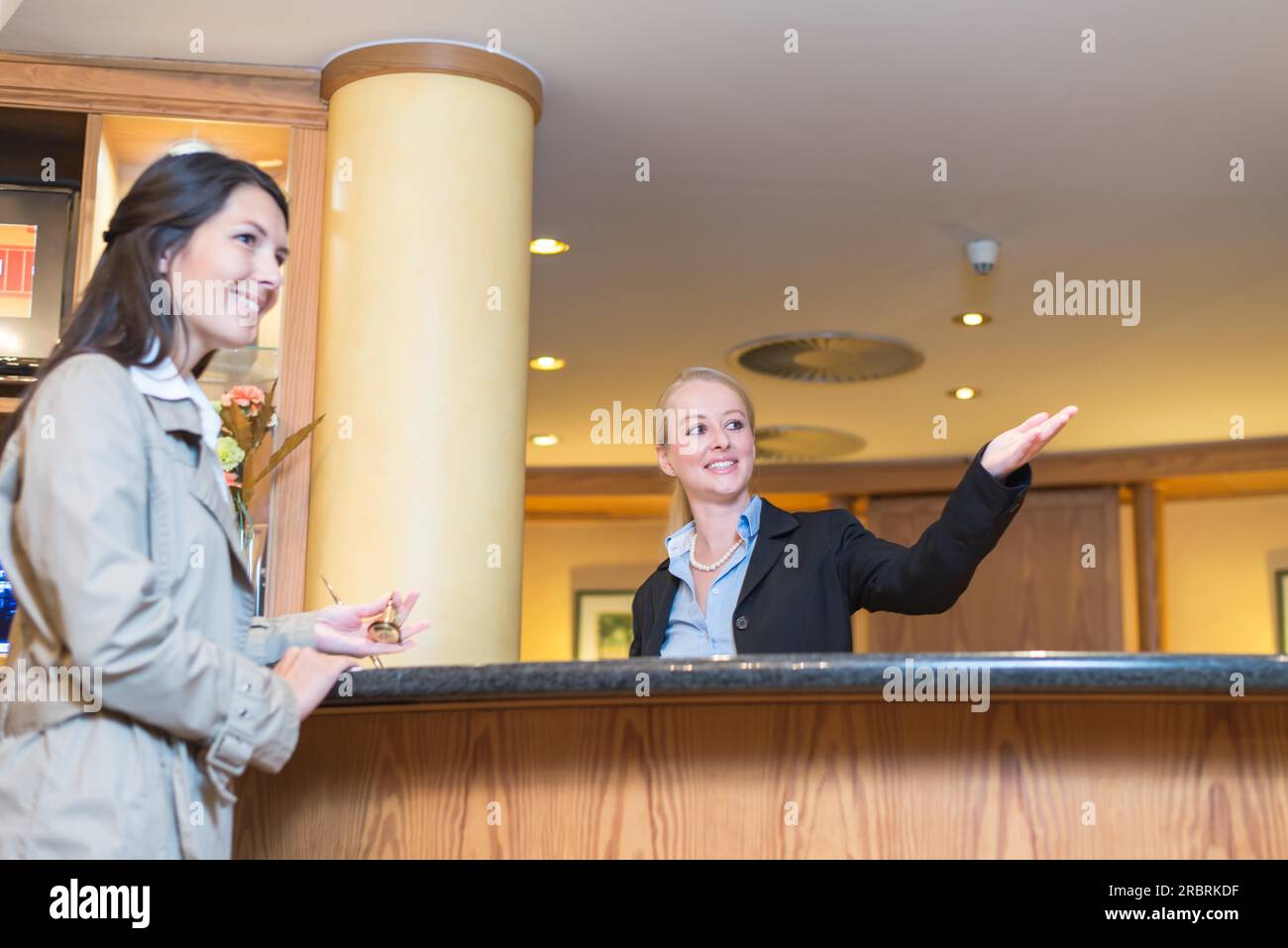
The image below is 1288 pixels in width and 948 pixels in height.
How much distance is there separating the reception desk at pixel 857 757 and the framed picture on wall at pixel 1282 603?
7079mm

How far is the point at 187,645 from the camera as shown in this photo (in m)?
1.25

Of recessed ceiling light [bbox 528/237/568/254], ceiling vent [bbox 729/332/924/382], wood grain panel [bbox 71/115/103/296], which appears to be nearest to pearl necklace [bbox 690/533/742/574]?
wood grain panel [bbox 71/115/103/296]

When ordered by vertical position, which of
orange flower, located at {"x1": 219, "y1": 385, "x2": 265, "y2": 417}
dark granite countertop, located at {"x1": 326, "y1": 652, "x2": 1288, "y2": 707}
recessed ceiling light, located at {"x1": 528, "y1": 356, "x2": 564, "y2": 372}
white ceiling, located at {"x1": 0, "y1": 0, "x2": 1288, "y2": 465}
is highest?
white ceiling, located at {"x1": 0, "y1": 0, "x2": 1288, "y2": 465}

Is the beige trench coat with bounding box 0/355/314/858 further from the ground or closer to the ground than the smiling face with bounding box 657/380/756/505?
closer to the ground

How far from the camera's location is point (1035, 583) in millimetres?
8023

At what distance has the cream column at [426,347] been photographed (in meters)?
3.06

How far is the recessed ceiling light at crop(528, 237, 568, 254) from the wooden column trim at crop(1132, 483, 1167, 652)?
4524 millimetres

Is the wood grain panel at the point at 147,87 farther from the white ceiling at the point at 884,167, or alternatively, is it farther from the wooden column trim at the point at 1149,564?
the wooden column trim at the point at 1149,564

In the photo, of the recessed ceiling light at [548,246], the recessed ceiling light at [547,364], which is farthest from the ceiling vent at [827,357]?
the recessed ceiling light at [548,246]

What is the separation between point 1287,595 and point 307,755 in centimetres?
749

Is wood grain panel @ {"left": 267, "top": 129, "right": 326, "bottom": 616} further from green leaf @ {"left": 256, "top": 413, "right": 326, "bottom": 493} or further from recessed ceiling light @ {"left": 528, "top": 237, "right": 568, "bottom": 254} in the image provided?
recessed ceiling light @ {"left": 528, "top": 237, "right": 568, "bottom": 254}

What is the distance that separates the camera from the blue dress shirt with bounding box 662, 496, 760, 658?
7.88 feet

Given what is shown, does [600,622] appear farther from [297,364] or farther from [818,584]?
[818,584]
